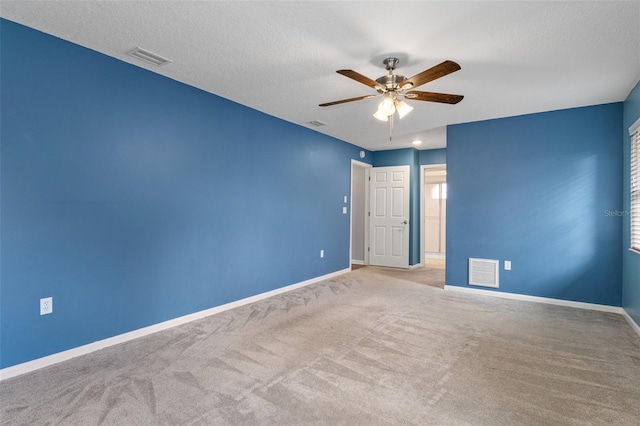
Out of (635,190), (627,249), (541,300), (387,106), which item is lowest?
(541,300)

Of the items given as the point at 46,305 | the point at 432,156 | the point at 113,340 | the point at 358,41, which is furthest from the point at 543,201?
the point at 46,305

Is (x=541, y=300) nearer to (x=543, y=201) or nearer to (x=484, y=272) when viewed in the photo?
(x=484, y=272)

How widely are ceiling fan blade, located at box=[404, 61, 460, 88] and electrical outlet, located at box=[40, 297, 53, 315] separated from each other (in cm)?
329

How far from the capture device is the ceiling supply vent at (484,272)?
15.6 feet

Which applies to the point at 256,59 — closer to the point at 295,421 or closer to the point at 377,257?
the point at 295,421

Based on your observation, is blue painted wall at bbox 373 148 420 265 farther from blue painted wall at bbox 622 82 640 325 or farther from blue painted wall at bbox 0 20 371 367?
blue painted wall at bbox 622 82 640 325

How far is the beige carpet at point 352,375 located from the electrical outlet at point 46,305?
0.42m

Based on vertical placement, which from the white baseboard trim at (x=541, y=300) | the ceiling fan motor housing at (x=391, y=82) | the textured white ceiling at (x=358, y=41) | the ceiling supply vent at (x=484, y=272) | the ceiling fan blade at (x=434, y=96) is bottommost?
the white baseboard trim at (x=541, y=300)

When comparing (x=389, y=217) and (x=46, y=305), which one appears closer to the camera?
(x=46, y=305)

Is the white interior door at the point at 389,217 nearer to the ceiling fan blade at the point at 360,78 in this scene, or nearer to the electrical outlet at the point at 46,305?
the ceiling fan blade at the point at 360,78

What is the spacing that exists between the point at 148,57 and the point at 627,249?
5418 mm

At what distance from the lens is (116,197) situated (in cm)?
293

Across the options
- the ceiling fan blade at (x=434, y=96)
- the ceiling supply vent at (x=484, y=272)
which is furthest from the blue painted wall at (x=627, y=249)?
the ceiling fan blade at (x=434, y=96)

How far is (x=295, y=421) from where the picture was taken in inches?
72.9
